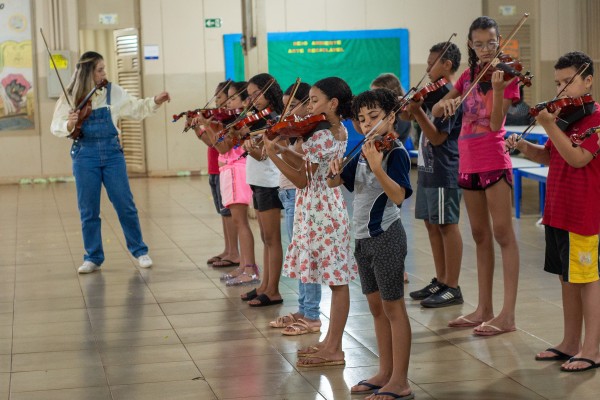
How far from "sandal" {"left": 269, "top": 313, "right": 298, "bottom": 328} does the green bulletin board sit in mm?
9509

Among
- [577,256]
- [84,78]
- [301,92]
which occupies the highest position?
[84,78]

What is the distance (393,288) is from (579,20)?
483 inches

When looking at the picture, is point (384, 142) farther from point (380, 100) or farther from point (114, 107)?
point (114, 107)

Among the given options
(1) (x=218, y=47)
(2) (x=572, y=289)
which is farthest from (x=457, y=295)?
(1) (x=218, y=47)

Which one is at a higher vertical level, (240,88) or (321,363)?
(240,88)

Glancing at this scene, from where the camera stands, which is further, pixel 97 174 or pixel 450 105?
pixel 97 174

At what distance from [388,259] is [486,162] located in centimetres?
123

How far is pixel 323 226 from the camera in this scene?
4586 mm

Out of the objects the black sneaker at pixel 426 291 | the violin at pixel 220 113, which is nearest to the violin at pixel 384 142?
the black sneaker at pixel 426 291

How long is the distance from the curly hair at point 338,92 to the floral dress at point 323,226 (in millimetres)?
134

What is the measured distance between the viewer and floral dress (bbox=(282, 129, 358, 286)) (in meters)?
4.52

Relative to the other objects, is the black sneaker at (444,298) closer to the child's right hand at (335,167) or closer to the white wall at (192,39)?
the child's right hand at (335,167)

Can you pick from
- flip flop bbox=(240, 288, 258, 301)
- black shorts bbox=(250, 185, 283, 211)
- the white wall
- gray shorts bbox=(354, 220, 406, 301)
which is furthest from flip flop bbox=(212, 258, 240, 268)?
the white wall

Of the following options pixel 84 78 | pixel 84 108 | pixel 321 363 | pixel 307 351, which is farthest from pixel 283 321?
pixel 84 78
